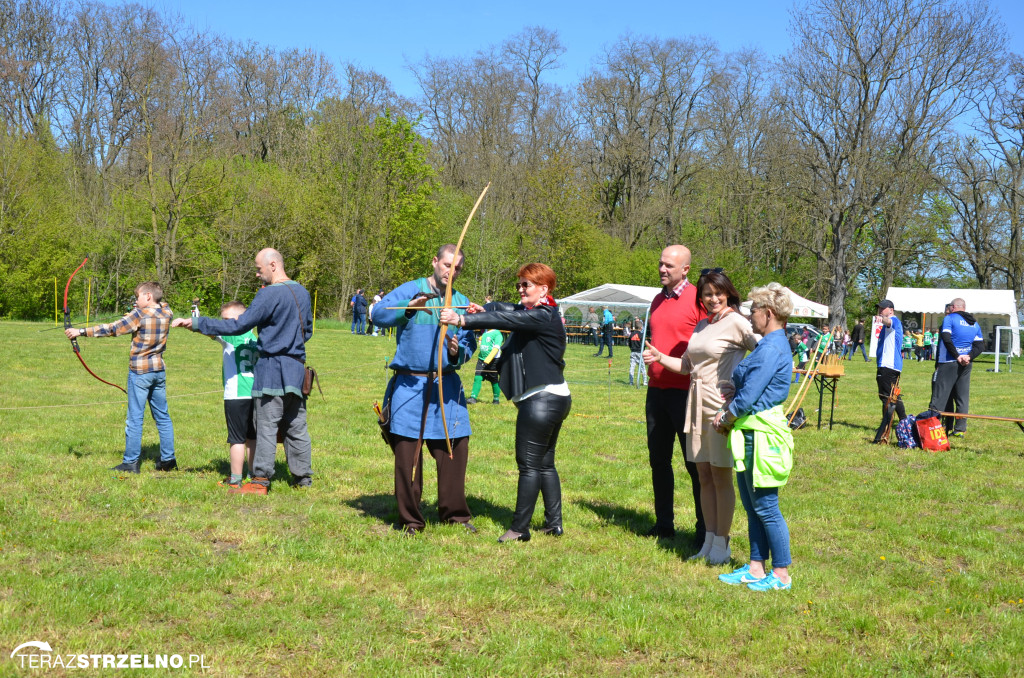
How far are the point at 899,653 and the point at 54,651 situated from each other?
385 cm

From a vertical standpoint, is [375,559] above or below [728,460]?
below

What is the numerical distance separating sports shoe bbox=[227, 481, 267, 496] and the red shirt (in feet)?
10.4

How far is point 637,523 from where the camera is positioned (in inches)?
250

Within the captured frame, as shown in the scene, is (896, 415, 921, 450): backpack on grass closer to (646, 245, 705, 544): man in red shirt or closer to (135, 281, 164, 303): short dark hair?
(646, 245, 705, 544): man in red shirt

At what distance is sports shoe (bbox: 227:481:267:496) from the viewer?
6.66 m

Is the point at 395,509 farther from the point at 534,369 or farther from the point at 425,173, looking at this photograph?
the point at 425,173

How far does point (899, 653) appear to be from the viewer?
409cm

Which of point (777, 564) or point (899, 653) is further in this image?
point (777, 564)

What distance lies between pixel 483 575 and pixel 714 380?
5.79 ft

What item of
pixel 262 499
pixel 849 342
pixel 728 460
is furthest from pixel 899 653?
pixel 849 342

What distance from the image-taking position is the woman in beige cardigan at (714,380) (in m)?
5.05

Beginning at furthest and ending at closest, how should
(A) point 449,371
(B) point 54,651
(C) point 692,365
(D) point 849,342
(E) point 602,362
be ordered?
(D) point 849,342 < (E) point 602,362 < (A) point 449,371 < (C) point 692,365 < (B) point 54,651

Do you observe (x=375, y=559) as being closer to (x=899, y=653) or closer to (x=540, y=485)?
(x=540, y=485)

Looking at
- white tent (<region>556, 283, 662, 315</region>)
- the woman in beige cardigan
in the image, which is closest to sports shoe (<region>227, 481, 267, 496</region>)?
the woman in beige cardigan
